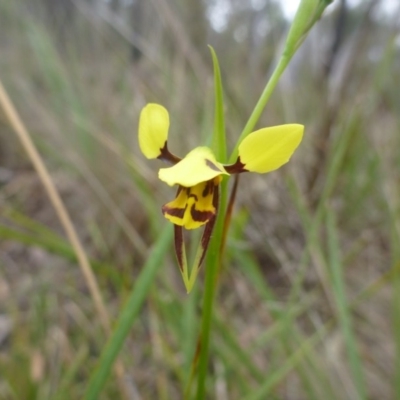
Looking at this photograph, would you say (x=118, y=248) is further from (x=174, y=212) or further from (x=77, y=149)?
(x=174, y=212)

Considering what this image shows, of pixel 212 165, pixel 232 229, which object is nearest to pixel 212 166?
pixel 212 165

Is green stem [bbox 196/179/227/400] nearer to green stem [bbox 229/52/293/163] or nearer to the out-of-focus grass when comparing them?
green stem [bbox 229/52/293/163]

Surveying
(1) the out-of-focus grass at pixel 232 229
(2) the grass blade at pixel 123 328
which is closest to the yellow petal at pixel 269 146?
(2) the grass blade at pixel 123 328

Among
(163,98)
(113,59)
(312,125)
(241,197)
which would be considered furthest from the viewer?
(113,59)

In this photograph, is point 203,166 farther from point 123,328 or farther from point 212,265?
point 123,328

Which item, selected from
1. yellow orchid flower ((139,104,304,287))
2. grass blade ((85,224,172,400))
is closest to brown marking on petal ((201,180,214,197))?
yellow orchid flower ((139,104,304,287))

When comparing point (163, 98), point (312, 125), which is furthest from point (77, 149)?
point (312, 125)
